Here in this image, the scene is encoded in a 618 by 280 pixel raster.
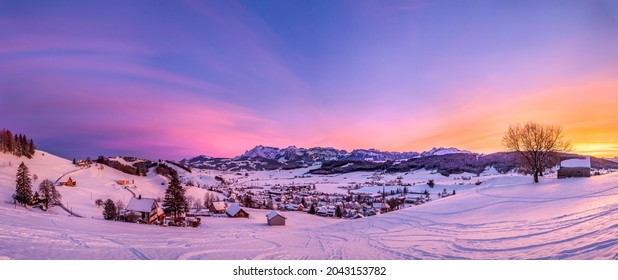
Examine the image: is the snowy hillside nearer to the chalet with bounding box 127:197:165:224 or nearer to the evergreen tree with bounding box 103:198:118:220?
the evergreen tree with bounding box 103:198:118:220

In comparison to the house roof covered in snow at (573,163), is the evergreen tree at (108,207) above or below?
below

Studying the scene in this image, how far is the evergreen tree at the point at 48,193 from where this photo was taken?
15.5 ft

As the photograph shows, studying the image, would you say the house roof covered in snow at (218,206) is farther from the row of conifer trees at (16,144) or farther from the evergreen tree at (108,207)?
the row of conifer trees at (16,144)

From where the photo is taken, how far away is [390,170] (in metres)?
116

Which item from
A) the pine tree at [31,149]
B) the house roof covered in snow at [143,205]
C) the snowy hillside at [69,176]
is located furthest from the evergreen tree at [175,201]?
the pine tree at [31,149]

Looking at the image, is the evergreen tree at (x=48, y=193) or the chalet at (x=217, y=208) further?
the chalet at (x=217, y=208)

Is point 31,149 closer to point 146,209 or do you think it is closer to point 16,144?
point 16,144

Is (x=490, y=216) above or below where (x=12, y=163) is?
below

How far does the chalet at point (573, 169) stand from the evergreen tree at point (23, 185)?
55.3 ft

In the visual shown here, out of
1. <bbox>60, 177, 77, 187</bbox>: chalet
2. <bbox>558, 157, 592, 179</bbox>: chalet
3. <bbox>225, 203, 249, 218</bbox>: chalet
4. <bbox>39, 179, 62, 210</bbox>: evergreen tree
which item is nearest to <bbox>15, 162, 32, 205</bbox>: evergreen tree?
<bbox>39, 179, 62, 210</bbox>: evergreen tree

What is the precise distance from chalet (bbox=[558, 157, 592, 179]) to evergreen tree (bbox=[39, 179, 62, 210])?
16680 millimetres
